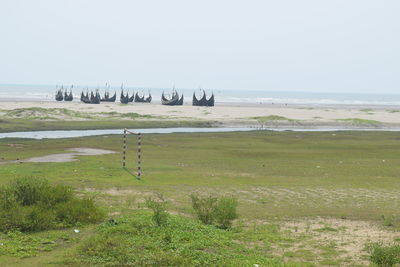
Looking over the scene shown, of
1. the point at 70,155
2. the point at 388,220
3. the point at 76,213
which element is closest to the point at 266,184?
the point at 388,220

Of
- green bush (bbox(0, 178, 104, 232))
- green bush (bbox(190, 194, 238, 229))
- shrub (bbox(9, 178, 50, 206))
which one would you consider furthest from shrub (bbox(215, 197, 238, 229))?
shrub (bbox(9, 178, 50, 206))

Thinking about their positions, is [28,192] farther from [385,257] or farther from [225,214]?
[385,257]

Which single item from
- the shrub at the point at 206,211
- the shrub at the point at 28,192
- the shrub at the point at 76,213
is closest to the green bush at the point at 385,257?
the shrub at the point at 206,211

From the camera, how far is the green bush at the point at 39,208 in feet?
36.2

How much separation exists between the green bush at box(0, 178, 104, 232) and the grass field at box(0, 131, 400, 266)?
1.56 ft

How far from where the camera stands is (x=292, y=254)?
392 inches

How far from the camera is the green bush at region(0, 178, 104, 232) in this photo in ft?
36.2

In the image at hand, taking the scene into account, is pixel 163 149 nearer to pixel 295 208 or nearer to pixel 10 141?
pixel 10 141

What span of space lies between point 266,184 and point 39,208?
388 inches

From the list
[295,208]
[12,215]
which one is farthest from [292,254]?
[12,215]

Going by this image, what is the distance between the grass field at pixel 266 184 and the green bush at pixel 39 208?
0.48 meters

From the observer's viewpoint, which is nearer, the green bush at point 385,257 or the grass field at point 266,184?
the green bush at point 385,257

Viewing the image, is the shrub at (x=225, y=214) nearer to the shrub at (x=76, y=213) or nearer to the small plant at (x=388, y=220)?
the shrub at (x=76, y=213)

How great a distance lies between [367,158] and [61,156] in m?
17.4
